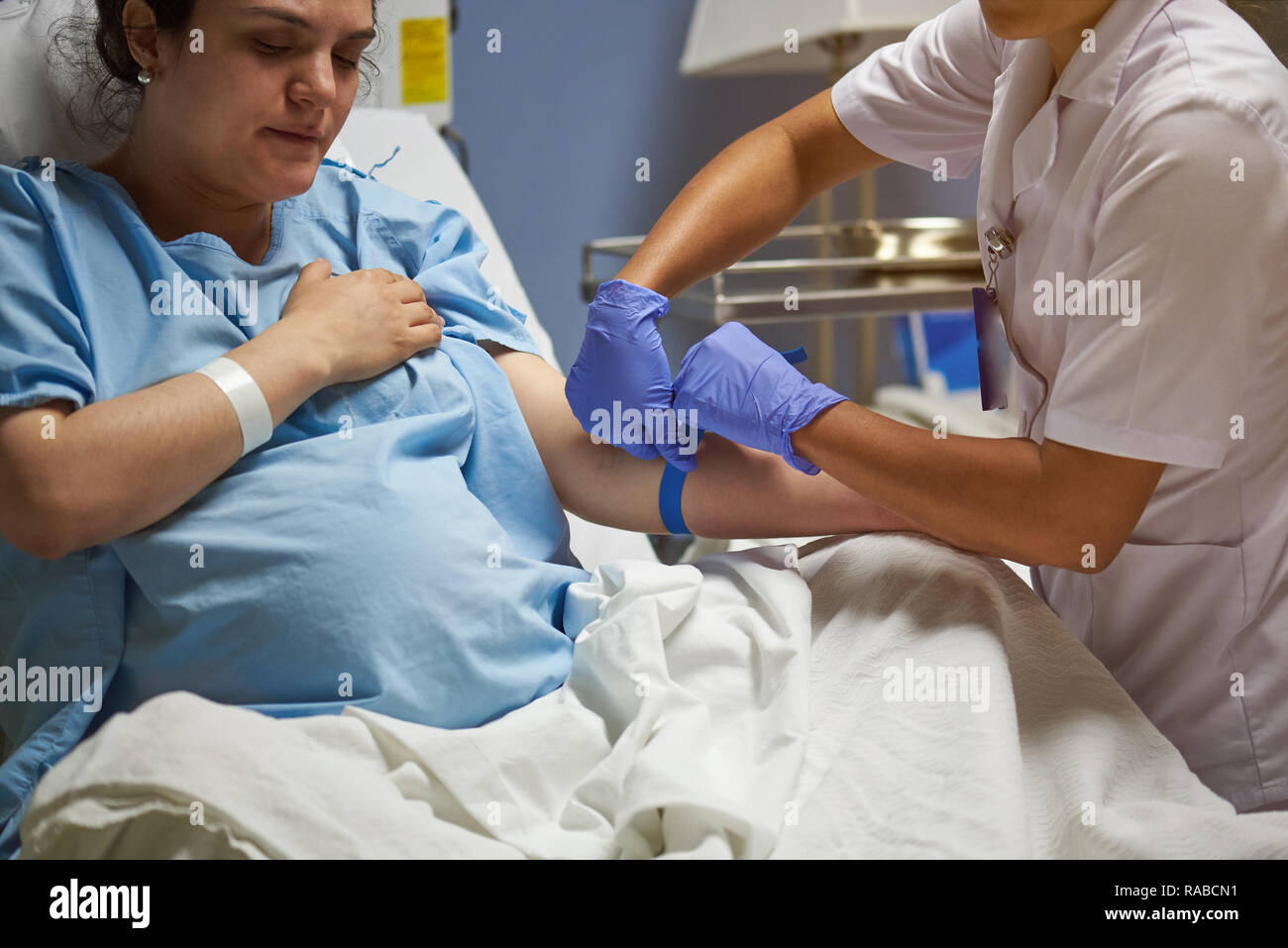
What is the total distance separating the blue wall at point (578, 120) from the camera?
2699 millimetres

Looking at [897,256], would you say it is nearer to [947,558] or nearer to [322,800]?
[947,558]

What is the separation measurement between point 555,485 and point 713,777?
0.48 metres

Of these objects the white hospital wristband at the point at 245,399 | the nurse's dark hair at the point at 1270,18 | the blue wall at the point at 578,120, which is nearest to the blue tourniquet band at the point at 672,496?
the white hospital wristband at the point at 245,399

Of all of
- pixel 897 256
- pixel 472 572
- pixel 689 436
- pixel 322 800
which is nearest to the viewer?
pixel 322 800

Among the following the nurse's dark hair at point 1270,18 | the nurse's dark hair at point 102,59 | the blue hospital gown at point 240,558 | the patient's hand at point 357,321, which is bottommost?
the blue hospital gown at point 240,558

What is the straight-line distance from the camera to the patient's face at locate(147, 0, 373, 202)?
106 centimetres

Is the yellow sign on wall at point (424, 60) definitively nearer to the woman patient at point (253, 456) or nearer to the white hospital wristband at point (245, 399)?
the woman patient at point (253, 456)

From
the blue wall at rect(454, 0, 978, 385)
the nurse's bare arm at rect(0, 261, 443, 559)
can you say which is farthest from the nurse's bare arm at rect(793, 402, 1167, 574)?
the blue wall at rect(454, 0, 978, 385)

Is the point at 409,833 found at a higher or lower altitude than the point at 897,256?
lower

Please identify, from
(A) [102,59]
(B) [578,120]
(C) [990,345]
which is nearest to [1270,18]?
(C) [990,345]

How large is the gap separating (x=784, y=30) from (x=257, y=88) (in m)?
1.59

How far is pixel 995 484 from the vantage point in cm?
103

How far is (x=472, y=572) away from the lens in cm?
104

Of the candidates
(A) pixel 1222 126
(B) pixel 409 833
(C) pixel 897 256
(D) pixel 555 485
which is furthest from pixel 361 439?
(C) pixel 897 256
